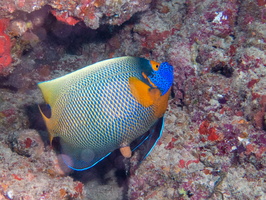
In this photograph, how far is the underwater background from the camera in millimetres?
2562

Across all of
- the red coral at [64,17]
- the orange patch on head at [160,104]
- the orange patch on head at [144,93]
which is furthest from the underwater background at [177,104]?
the orange patch on head at [144,93]

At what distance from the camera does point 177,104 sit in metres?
3.26

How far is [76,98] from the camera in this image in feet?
6.53

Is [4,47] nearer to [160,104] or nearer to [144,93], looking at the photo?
[144,93]

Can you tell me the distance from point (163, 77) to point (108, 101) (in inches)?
22.1

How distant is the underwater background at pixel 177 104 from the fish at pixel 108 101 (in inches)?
37.5

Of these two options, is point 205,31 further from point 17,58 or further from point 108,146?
point 17,58

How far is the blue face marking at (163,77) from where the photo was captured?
1968 mm

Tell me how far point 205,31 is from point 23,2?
283cm

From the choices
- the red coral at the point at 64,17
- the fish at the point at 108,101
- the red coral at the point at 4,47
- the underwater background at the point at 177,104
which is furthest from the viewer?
the red coral at the point at 4,47

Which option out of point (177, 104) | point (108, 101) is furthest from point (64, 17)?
point (177, 104)

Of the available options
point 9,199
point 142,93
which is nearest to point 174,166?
point 142,93

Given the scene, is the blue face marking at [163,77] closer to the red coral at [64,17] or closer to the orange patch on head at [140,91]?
the orange patch on head at [140,91]

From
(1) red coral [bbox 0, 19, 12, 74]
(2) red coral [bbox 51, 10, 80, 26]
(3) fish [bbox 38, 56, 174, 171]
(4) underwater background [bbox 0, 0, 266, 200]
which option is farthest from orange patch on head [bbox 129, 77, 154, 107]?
(1) red coral [bbox 0, 19, 12, 74]
